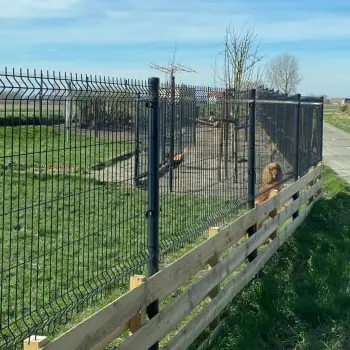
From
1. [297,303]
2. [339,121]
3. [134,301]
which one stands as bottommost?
[339,121]

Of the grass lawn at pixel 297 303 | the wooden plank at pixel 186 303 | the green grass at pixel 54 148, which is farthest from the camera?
the grass lawn at pixel 297 303

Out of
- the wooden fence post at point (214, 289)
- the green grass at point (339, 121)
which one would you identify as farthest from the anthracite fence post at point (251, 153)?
the green grass at point (339, 121)

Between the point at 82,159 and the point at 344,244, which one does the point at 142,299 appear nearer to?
the point at 82,159

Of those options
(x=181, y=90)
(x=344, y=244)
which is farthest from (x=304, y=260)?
(x=181, y=90)

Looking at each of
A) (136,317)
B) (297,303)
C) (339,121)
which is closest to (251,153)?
(297,303)

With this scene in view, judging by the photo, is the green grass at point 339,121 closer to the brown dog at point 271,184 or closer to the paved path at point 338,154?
the paved path at point 338,154

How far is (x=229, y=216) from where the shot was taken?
754 cm

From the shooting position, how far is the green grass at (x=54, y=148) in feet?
11.1

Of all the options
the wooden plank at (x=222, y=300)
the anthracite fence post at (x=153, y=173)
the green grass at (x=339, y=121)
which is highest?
the anthracite fence post at (x=153, y=173)

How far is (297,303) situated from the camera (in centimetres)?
668

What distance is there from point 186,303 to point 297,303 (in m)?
2.06

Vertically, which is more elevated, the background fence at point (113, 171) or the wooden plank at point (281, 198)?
the background fence at point (113, 171)

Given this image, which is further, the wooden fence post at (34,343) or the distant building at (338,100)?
the distant building at (338,100)

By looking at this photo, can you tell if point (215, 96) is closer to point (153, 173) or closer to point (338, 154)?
point (153, 173)
